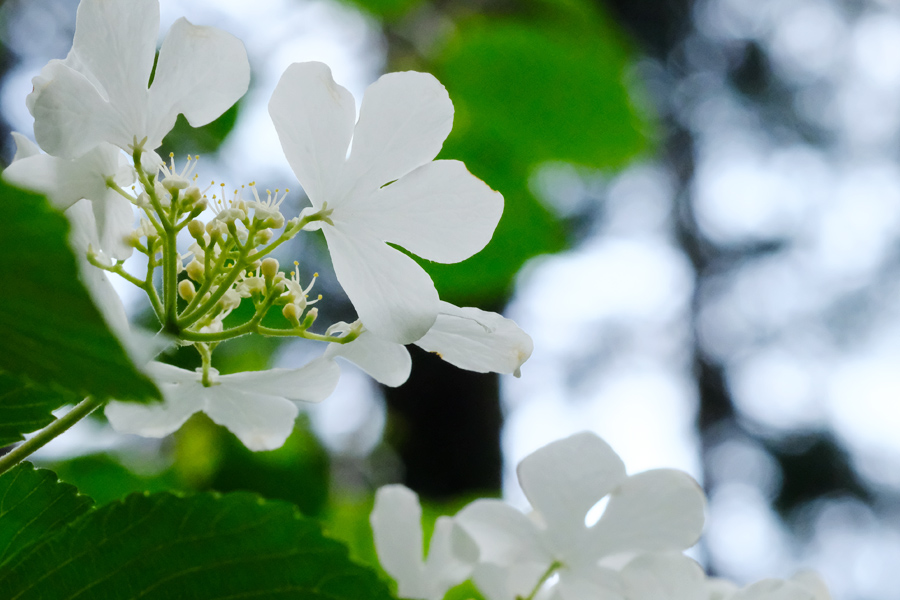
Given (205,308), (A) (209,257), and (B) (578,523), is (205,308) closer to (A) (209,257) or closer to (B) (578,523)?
(A) (209,257)

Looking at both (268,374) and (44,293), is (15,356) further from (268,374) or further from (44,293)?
(268,374)

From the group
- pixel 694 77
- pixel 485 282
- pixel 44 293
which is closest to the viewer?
pixel 44 293

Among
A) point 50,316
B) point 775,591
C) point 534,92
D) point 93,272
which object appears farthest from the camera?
point 534,92

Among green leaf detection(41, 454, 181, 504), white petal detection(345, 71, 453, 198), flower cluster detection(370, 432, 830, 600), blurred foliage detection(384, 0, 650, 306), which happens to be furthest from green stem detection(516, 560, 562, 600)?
blurred foliage detection(384, 0, 650, 306)

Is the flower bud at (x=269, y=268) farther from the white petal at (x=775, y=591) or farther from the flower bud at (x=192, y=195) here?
the white petal at (x=775, y=591)

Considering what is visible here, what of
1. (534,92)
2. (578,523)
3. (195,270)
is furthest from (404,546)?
(534,92)

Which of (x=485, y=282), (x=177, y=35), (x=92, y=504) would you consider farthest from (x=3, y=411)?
(x=485, y=282)

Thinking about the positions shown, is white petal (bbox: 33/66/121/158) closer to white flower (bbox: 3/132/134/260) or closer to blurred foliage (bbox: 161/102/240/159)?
white flower (bbox: 3/132/134/260)
